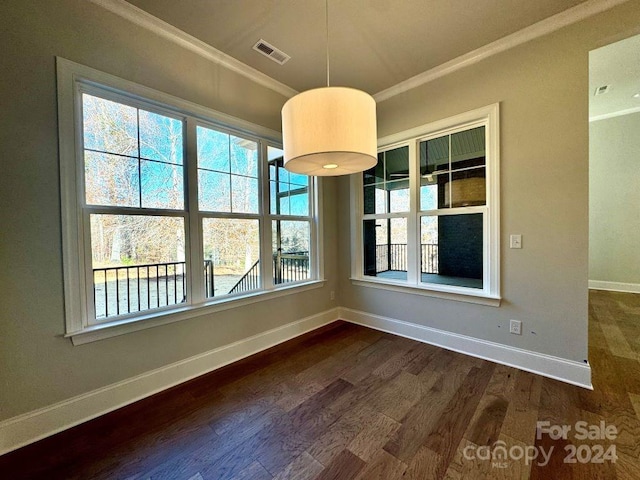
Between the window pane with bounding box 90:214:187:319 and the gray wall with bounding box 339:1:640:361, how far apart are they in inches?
111

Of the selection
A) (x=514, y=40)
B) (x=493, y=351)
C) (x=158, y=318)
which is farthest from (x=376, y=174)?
(x=158, y=318)

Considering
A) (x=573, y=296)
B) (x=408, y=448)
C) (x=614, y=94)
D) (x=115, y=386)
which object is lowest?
(x=408, y=448)

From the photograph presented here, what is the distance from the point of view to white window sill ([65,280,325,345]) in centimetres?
180

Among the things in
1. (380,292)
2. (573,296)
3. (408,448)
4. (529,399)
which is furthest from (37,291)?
(573,296)

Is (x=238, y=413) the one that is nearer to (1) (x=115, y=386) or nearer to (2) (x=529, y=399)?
(1) (x=115, y=386)

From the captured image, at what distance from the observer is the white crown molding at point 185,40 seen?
1.89 metres

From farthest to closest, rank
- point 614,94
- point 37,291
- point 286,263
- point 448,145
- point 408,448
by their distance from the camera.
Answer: point 614,94 → point 286,263 → point 448,145 → point 37,291 → point 408,448

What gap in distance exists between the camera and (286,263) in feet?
10.5

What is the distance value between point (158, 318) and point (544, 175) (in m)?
3.42

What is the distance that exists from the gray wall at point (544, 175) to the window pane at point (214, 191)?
2420 mm

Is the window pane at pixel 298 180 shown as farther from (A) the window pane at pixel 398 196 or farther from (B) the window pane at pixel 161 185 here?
(B) the window pane at pixel 161 185

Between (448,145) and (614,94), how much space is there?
128 inches

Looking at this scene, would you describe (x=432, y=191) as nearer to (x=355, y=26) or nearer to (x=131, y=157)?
(x=355, y=26)

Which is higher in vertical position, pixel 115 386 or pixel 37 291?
pixel 37 291
